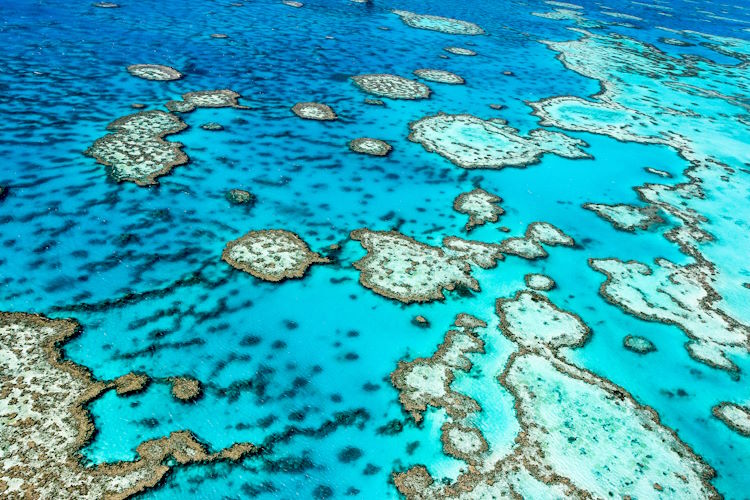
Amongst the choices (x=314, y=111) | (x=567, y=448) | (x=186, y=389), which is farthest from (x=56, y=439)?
(x=314, y=111)

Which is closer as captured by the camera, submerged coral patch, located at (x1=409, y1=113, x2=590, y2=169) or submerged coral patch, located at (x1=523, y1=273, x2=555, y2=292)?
submerged coral patch, located at (x1=523, y1=273, x2=555, y2=292)

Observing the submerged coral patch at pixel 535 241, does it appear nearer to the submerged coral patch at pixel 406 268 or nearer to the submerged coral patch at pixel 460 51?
the submerged coral patch at pixel 406 268

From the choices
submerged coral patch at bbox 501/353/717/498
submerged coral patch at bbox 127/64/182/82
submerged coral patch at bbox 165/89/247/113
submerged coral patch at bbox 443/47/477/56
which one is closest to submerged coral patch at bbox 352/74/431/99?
submerged coral patch at bbox 165/89/247/113

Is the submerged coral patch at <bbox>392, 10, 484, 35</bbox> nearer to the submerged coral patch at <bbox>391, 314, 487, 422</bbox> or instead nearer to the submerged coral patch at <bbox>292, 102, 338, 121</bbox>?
the submerged coral patch at <bbox>292, 102, 338, 121</bbox>

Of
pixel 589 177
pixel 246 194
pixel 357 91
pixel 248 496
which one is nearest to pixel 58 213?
pixel 246 194

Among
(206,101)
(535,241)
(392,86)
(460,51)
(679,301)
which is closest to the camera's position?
(679,301)

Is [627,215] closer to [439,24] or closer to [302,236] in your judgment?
[302,236]
